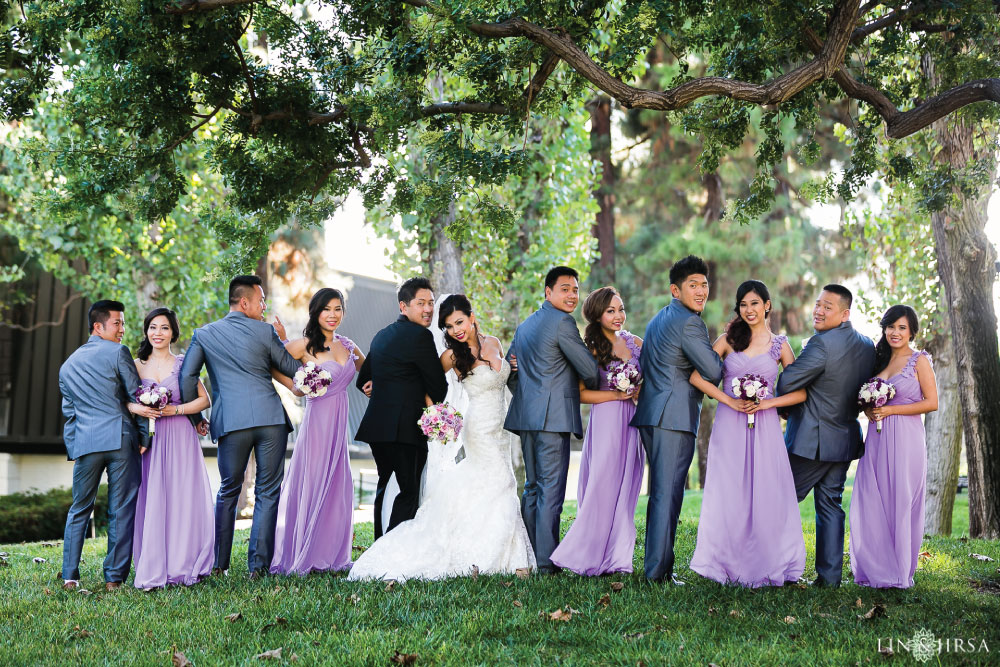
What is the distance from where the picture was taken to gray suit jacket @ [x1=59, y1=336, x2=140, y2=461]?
25.1 feet

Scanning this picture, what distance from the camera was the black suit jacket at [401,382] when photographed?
7.79 meters

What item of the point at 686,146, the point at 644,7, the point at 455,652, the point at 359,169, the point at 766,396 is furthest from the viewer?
the point at 686,146

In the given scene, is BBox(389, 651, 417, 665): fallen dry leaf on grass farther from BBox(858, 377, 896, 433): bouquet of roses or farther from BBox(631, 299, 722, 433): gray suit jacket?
BBox(858, 377, 896, 433): bouquet of roses

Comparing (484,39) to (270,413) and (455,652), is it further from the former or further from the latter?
(455,652)

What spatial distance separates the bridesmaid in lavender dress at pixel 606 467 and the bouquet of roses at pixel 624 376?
69 millimetres

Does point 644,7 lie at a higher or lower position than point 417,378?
higher

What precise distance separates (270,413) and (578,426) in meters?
2.65

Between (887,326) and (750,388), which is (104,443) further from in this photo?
(887,326)

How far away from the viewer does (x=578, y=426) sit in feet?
25.0

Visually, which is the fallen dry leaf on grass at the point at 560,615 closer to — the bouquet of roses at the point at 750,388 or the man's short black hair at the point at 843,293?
the bouquet of roses at the point at 750,388

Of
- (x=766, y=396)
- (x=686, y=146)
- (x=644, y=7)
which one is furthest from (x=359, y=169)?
(x=686, y=146)

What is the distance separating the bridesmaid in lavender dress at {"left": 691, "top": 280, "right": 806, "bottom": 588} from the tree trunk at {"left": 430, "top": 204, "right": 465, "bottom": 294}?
24.8ft

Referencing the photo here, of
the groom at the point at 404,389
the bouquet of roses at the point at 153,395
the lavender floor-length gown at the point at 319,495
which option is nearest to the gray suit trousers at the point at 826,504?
the groom at the point at 404,389

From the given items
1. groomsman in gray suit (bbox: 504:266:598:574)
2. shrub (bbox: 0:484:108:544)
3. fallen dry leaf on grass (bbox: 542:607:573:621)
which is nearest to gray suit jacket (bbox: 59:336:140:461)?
groomsman in gray suit (bbox: 504:266:598:574)
